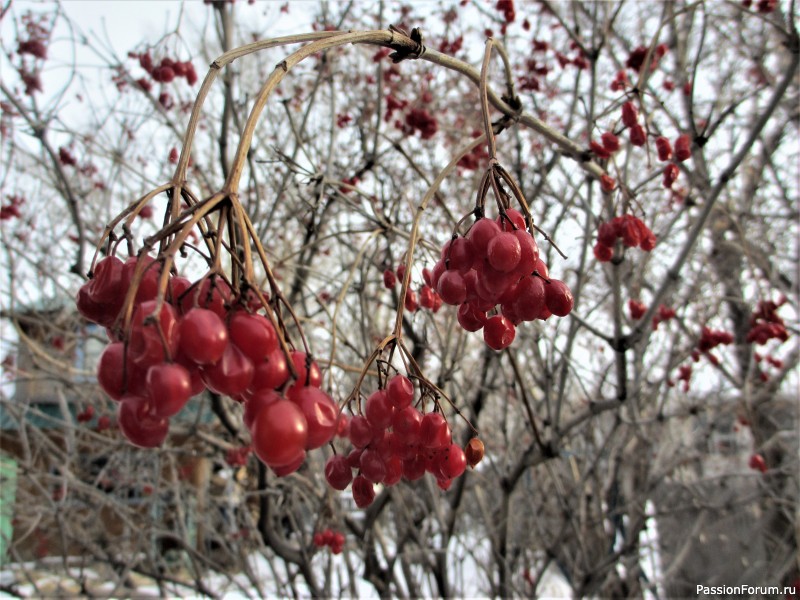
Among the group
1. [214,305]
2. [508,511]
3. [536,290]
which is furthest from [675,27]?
[214,305]

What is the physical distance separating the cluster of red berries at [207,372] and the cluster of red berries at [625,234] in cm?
132

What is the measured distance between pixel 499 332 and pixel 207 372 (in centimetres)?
56

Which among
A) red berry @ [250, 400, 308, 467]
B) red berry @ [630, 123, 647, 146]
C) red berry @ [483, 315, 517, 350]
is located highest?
red berry @ [630, 123, 647, 146]

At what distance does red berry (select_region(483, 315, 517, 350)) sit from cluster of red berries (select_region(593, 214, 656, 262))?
862 millimetres

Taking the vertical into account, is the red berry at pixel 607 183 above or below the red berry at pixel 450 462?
above

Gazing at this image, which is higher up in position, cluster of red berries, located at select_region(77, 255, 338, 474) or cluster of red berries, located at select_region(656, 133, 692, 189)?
cluster of red berries, located at select_region(656, 133, 692, 189)

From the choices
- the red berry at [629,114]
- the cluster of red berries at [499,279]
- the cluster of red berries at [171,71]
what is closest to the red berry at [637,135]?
the red berry at [629,114]

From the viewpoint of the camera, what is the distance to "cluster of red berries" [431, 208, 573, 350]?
0.87 meters

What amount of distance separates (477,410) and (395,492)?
2.45ft

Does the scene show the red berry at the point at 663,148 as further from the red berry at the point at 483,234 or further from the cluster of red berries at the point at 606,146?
the red berry at the point at 483,234

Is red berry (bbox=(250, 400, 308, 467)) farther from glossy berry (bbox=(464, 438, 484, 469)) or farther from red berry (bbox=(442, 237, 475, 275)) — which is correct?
glossy berry (bbox=(464, 438, 484, 469))

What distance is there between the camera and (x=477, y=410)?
3.70m

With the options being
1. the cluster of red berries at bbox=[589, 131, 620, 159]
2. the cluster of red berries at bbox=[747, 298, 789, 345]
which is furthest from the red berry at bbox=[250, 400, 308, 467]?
the cluster of red berries at bbox=[747, 298, 789, 345]

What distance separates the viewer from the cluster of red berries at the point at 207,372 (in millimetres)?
597
